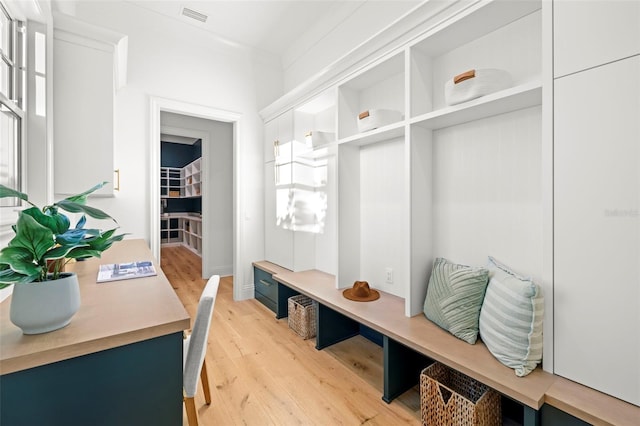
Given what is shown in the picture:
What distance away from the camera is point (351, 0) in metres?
2.63

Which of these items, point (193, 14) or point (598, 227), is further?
point (193, 14)

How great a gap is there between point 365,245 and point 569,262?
1480 millimetres

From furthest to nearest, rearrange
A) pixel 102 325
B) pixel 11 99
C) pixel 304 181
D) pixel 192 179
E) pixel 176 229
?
pixel 176 229 → pixel 192 179 → pixel 304 181 → pixel 11 99 → pixel 102 325

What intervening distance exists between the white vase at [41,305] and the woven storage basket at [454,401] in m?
1.58

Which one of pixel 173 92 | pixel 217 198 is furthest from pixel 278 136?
pixel 217 198

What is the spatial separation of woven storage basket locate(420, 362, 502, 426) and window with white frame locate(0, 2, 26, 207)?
224 cm

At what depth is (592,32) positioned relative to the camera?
3.66 ft

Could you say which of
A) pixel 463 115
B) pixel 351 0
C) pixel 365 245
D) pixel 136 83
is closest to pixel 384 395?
pixel 365 245

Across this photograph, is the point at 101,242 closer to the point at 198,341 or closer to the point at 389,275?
the point at 198,341

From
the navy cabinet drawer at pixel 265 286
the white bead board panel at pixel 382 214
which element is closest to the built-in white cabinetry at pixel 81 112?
the navy cabinet drawer at pixel 265 286

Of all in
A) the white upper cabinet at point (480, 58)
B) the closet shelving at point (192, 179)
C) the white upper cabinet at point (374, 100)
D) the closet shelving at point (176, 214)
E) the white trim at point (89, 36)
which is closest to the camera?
the white upper cabinet at point (480, 58)

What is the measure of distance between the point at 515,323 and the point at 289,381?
4.57 ft

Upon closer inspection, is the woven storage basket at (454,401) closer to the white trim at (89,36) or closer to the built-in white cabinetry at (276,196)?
the built-in white cabinetry at (276,196)

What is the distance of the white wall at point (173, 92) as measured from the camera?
9.18 ft
